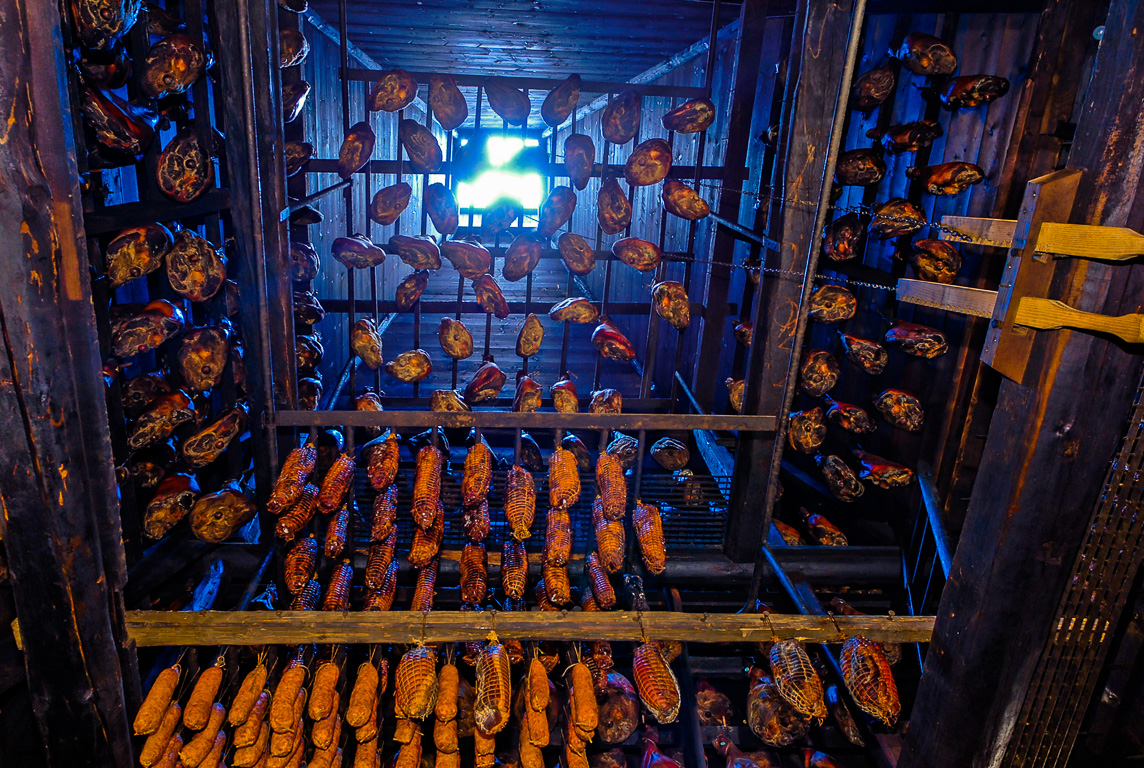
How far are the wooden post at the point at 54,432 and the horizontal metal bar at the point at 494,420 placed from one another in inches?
32.0

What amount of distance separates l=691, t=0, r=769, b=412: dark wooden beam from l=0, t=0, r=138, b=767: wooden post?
3.16 meters

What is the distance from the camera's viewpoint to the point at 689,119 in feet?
11.1

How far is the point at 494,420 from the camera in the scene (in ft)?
8.82

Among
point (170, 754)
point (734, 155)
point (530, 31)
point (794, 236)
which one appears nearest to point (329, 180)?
point (530, 31)

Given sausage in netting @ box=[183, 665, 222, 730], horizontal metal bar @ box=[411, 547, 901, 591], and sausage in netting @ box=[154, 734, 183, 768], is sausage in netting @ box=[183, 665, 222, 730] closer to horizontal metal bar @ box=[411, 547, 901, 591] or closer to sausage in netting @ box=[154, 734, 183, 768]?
sausage in netting @ box=[154, 734, 183, 768]

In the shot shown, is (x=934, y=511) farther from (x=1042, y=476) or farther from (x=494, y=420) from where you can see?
(x=494, y=420)

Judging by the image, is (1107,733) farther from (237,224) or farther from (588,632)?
(237,224)

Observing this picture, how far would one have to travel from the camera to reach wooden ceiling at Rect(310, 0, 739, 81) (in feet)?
13.8

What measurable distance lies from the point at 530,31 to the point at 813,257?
3.38 metres

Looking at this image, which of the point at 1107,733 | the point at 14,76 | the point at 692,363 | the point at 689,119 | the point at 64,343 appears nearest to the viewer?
the point at 14,76

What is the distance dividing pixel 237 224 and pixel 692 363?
4.98 metres

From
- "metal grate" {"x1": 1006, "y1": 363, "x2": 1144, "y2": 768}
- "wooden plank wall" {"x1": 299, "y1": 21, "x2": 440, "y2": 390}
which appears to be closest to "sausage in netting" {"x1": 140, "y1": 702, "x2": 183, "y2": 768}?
"metal grate" {"x1": 1006, "y1": 363, "x2": 1144, "y2": 768}

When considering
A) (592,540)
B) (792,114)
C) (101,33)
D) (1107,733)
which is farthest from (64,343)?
(1107,733)

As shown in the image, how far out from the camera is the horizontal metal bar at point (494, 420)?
265cm
